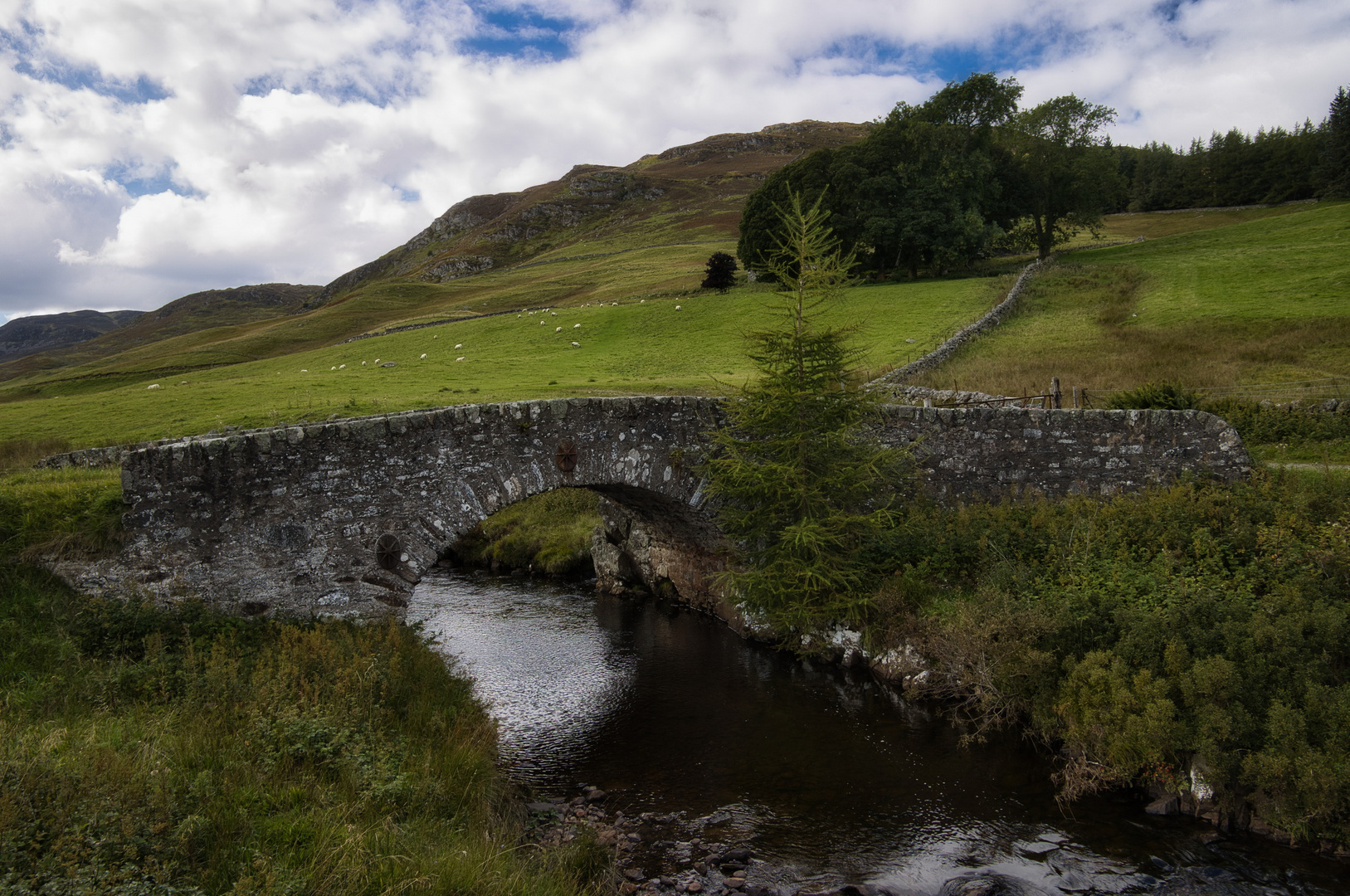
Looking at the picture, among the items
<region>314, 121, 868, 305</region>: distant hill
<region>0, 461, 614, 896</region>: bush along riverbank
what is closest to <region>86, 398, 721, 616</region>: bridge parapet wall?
<region>0, 461, 614, 896</region>: bush along riverbank

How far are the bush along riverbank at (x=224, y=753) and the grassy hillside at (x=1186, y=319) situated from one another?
18108 mm

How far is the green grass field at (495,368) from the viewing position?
16.5 metres

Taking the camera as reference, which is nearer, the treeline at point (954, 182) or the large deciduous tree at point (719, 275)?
the treeline at point (954, 182)

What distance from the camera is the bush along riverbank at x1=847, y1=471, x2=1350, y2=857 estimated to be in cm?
821

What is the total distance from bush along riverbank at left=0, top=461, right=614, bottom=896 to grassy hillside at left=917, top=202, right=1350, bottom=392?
59.4 ft

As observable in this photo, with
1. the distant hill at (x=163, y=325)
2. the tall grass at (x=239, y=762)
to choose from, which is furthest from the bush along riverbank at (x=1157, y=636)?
the distant hill at (x=163, y=325)

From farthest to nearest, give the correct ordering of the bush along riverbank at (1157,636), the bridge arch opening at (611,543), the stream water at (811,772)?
the bridge arch opening at (611,543), the bush along riverbank at (1157,636), the stream water at (811,772)

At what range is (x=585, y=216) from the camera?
122875mm

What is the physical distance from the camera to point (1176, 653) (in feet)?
30.0

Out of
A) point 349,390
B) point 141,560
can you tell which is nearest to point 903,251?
point 349,390

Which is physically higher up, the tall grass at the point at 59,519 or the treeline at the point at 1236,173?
the treeline at the point at 1236,173

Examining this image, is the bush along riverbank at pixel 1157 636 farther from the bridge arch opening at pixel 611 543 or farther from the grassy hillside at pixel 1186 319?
the grassy hillside at pixel 1186 319

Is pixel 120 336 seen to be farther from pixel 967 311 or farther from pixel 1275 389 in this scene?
pixel 1275 389

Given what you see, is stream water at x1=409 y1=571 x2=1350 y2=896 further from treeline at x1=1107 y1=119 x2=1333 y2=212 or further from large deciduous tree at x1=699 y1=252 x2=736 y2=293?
treeline at x1=1107 y1=119 x2=1333 y2=212
